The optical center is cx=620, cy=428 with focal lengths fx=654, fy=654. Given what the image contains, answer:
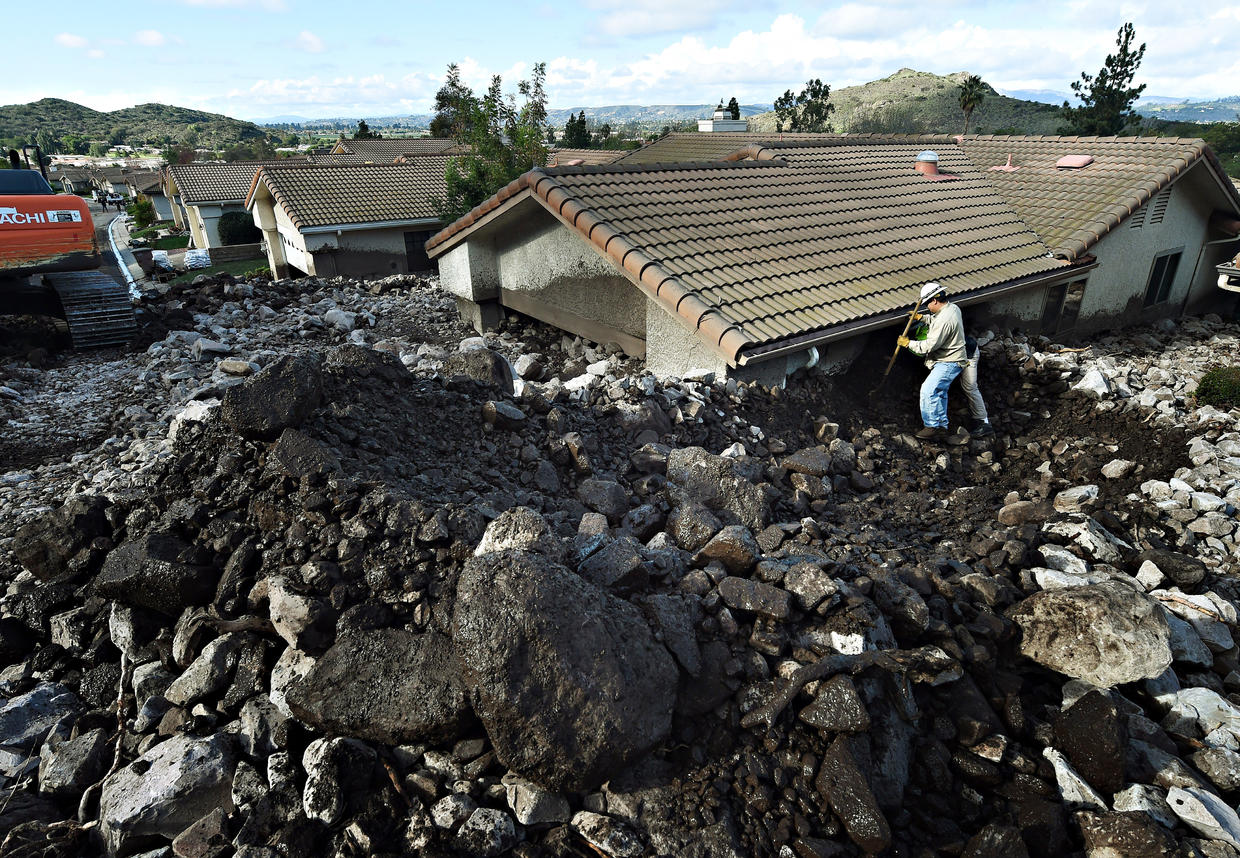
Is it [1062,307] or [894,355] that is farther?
[1062,307]

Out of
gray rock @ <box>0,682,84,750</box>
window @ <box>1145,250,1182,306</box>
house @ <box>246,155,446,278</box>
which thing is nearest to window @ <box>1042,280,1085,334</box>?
window @ <box>1145,250,1182,306</box>

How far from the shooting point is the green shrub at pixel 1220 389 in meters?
8.17

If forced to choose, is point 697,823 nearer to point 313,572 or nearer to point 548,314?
point 313,572

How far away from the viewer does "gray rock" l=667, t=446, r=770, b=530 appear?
15.9 ft

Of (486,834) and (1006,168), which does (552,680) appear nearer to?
(486,834)

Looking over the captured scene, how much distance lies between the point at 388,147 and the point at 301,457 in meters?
47.5

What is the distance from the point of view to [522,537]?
11.4 feet

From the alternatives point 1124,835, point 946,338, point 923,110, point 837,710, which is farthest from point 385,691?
point 923,110

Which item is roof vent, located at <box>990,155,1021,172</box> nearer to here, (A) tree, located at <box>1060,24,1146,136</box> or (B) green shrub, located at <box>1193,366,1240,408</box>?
(B) green shrub, located at <box>1193,366,1240,408</box>

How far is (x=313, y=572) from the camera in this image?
334 centimetres

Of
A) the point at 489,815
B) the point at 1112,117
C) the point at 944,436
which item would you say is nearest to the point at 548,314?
the point at 944,436

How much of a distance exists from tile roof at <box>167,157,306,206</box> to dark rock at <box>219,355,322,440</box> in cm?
4012

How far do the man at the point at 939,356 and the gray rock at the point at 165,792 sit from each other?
7123 millimetres

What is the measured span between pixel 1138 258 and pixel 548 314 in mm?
11192
